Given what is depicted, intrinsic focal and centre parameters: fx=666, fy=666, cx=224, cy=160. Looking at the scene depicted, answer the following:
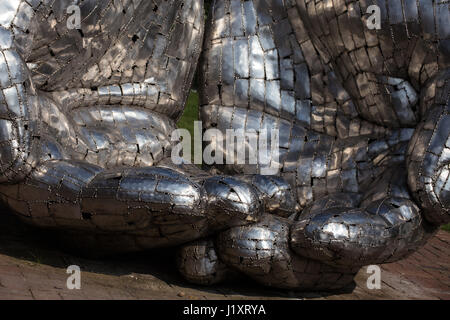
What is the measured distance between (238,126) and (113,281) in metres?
1.48

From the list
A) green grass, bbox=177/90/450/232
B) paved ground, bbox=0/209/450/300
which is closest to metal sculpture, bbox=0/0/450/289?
paved ground, bbox=0/209/450/300

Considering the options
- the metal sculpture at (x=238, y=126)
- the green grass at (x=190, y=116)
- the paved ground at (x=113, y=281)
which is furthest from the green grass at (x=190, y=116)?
the paved ground at (x=113, y=281)

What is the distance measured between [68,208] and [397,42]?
2271mm

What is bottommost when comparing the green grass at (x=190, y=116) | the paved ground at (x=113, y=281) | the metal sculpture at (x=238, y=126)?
the paved ground at (x=113, y=281)

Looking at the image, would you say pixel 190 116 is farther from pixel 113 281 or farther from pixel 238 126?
pixel 113 281

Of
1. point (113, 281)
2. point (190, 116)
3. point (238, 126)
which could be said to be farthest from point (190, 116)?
point (113, 281)

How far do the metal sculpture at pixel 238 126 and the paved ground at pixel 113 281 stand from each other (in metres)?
0.12

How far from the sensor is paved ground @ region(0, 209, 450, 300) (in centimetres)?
316

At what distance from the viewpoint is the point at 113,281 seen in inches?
138

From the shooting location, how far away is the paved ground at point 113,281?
3164mm

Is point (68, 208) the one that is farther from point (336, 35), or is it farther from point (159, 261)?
point (336, 35)

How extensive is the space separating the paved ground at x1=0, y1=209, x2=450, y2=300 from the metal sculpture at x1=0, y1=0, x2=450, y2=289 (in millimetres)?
124

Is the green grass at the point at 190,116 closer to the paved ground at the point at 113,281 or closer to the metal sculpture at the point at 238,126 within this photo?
the metal sculpture at the point at 238,126

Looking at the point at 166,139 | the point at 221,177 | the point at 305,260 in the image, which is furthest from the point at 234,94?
the point at 305,260
